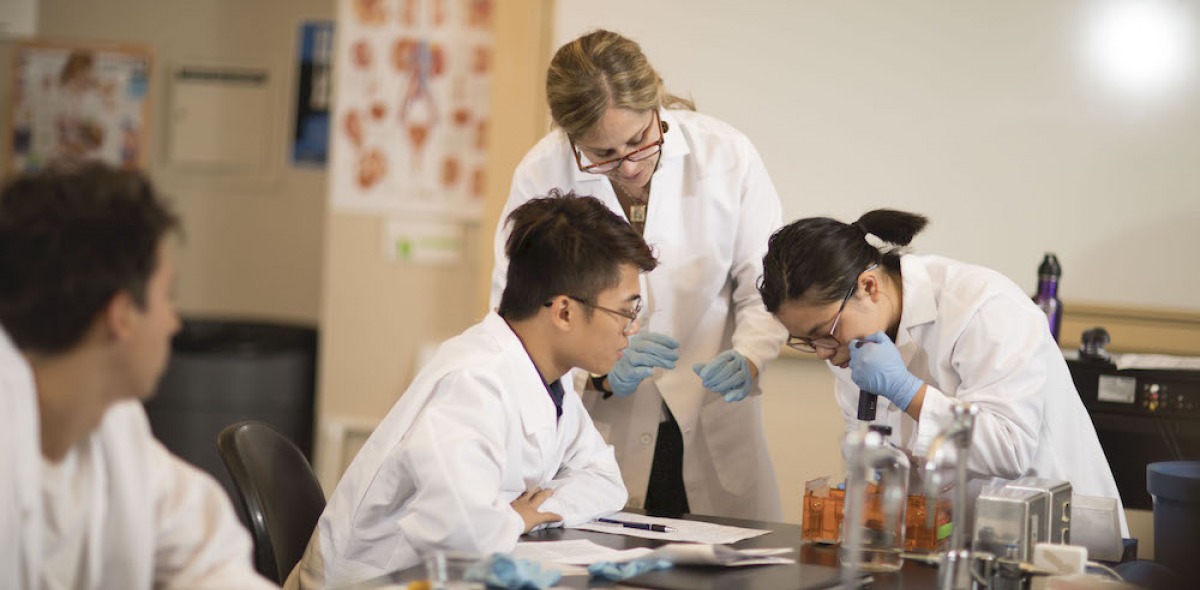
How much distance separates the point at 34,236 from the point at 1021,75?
290cm

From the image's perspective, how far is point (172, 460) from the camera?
137 centimetres

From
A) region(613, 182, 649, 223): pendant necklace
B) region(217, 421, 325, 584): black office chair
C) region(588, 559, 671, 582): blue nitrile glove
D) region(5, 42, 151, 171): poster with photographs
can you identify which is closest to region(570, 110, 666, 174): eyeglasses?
region(613, 182, 649, 223): pendant necklace

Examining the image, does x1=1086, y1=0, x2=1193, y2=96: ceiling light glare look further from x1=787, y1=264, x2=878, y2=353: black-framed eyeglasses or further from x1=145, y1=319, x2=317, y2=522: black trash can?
x1=145, y1=319, x2=317, y2=522: black trash can

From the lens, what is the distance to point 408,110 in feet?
13.2

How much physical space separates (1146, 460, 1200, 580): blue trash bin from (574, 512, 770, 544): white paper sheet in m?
0.89

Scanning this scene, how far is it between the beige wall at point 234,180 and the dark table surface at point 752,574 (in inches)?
128

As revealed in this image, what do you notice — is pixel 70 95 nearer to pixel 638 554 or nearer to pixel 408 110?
pixel 408 110

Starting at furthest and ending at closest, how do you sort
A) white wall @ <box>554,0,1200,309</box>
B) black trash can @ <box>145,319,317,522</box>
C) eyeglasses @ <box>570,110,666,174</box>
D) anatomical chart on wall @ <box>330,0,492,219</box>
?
A: 1. black trash can @ <box>145,319,317,522</box>
2. anatomical chart on wall @ <box>330,0,492,219</box>
3. white wall @ <box>554,0,1200,309</box>
4. eyeglasses @ <box>570,110,666,174</box>

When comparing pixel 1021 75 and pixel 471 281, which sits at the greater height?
pixel 1021 75

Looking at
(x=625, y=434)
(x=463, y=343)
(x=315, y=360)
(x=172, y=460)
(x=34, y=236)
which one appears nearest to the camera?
(x=34, y=236)

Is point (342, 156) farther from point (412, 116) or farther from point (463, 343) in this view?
point (463, 343)

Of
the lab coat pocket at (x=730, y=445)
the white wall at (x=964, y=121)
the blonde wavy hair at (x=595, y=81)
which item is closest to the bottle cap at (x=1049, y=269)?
the white wall at (x=964, y=121)

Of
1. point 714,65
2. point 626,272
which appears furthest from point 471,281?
point 626,272

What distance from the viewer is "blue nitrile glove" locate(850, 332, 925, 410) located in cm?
200
